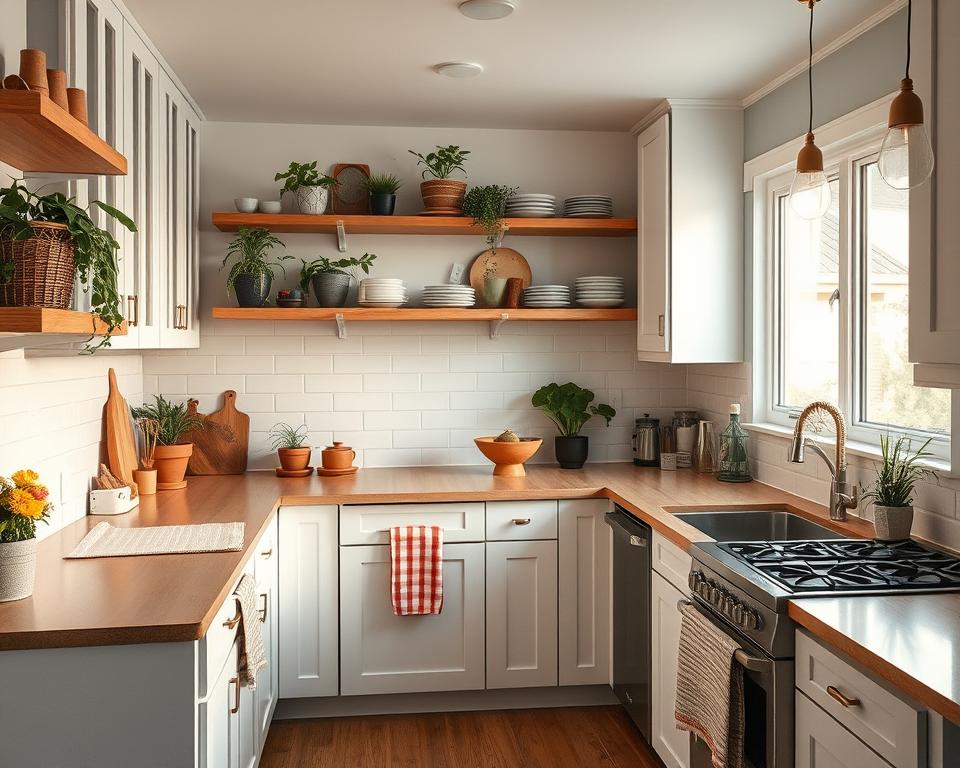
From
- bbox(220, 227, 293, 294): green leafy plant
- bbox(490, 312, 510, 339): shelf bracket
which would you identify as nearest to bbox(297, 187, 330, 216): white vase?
bbox(220, 227, 293, 294): green leafy plant

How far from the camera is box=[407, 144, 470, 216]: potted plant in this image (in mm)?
3830

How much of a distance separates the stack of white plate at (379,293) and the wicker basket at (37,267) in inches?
77.5

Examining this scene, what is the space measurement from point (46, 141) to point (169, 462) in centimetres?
197

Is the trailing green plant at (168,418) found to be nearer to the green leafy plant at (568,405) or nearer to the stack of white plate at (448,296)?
the stack of white plate at (448,296)

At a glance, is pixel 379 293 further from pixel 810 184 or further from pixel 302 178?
pixel 810 184

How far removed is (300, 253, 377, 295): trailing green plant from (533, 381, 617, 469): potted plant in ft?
3.23

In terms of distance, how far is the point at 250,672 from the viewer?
7.88 ft

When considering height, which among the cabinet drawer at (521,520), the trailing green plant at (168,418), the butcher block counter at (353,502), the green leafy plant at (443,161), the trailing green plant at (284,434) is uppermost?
the green leafy plant at (443,161)

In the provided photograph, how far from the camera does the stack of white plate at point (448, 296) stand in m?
3.82

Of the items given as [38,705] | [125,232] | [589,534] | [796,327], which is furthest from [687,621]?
[125,232]

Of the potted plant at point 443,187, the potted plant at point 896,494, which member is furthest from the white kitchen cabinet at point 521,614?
the potted plant at point 443,187

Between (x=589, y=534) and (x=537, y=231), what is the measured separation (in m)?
1.39

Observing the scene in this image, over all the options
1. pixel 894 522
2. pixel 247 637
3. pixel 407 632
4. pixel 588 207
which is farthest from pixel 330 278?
pixel 894 522

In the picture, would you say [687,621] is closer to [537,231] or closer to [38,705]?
[38,705]
